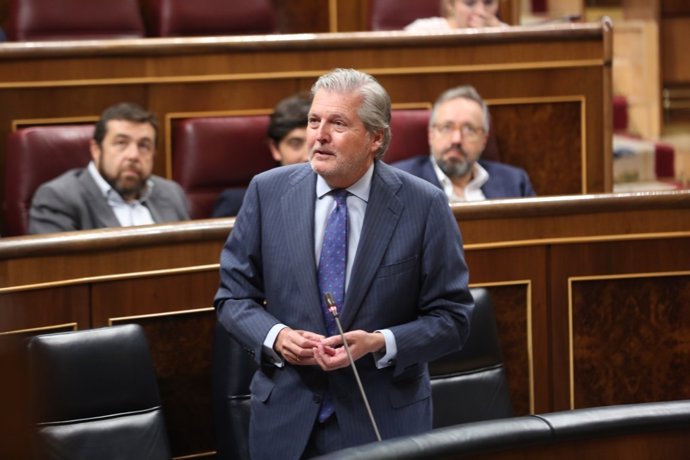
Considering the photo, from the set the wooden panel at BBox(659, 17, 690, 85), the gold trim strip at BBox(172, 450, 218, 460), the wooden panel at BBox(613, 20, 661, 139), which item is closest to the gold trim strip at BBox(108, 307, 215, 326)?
the gold trim strip at BBox(172, 450, 218, 460)

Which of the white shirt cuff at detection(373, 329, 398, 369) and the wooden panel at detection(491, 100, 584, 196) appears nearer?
the white shirt cuff at detection(373, 329, 398, 369)

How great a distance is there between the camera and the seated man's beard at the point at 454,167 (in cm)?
140

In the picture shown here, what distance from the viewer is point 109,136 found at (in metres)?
1.33

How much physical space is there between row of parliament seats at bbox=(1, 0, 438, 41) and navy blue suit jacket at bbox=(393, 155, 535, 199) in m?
0.52

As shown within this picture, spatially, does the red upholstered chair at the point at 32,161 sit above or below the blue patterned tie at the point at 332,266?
above

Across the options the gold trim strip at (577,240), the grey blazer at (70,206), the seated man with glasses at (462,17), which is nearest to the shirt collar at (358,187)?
the gold trim strip at (577,240)

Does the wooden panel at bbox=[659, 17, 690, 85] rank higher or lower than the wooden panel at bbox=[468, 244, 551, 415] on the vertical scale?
higher

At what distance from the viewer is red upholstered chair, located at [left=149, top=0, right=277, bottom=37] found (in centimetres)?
178

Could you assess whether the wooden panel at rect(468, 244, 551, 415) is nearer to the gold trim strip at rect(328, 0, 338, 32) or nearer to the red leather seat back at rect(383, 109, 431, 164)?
the red leather seat back at rect(383, 109, 431, 164)

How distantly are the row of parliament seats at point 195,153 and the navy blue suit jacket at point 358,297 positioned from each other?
67 centimetres

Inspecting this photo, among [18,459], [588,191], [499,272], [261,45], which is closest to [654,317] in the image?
[499,272]

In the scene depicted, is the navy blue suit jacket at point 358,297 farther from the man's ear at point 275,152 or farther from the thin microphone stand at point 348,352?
the man's ear at point 275,152

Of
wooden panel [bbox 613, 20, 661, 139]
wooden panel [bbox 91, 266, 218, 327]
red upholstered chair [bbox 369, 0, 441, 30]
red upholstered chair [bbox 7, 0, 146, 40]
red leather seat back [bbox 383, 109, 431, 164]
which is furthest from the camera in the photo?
wooden panel [bbox 613, 20, 661, 139]

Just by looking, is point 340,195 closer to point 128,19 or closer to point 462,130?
point 462,130
